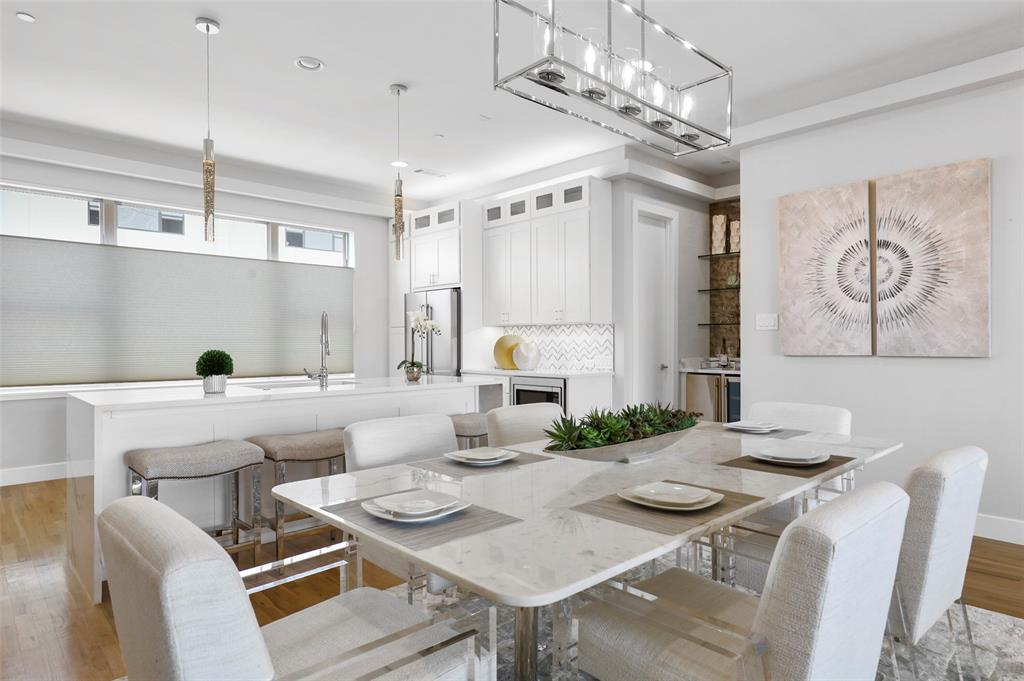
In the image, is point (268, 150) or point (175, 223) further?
point (175, 223)

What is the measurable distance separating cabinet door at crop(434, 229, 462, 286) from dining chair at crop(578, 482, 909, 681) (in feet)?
16.2

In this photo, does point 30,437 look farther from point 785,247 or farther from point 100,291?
point 785,247

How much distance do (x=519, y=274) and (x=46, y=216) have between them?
4037 mm

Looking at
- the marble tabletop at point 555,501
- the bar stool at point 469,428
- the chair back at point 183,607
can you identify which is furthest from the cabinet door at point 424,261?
the chair back at point 183,607

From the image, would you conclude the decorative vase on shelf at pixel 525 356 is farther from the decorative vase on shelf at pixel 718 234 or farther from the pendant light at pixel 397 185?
the decorative vase on shelf at pixel 718 234

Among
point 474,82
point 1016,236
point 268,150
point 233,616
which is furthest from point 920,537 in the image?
point 268,150

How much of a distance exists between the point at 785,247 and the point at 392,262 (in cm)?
436

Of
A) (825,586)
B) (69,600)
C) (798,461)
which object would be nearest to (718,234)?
(798,461)

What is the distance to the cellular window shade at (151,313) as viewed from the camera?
16.3 ft

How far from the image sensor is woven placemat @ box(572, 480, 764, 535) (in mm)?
1281

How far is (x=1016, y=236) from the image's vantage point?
3209 mm

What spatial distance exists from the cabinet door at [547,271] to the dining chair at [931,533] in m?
3.85

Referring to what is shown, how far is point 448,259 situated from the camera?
6.24 metres

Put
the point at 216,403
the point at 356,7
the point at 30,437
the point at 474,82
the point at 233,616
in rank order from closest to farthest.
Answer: the point at 233,616, the point at 216,403, the point at 356,7, the point at 474,82, the point at 30,437
